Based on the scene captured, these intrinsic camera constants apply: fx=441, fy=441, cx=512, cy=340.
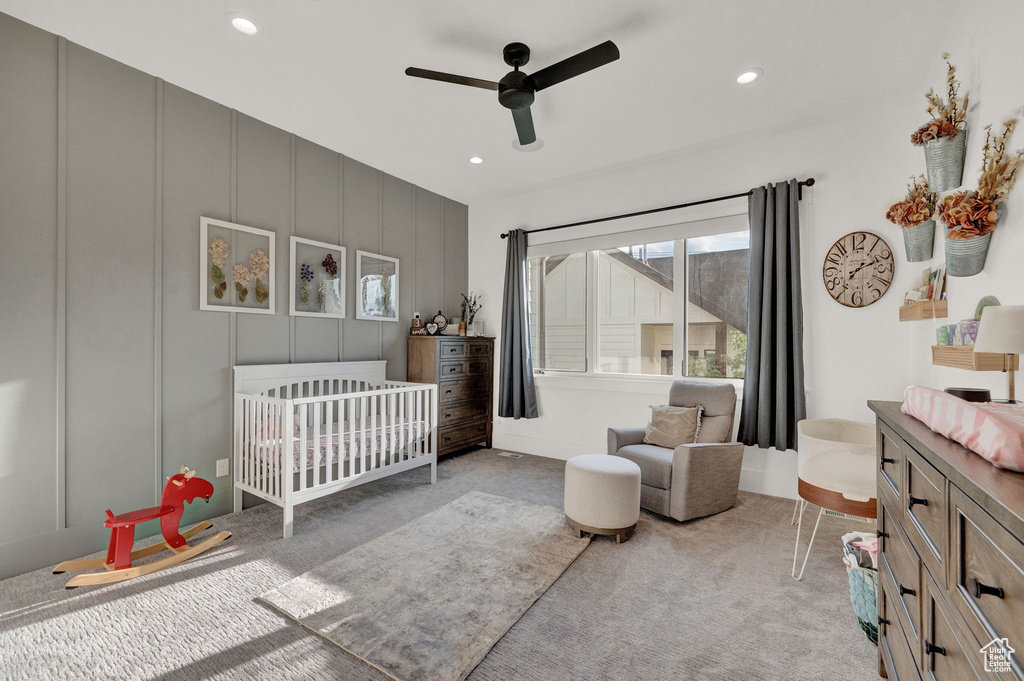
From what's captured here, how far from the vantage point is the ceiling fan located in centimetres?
194

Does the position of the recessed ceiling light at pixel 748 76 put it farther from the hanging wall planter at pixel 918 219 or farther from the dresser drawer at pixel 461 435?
the dresser drawer at pixel 461 435

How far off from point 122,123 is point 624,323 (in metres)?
3.64

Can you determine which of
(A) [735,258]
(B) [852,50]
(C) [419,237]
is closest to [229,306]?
(C) [419,237]

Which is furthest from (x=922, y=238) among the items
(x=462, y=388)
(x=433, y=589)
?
(x=462, y=388)

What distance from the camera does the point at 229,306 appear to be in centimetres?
286

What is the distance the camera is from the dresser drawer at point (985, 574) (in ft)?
1.89

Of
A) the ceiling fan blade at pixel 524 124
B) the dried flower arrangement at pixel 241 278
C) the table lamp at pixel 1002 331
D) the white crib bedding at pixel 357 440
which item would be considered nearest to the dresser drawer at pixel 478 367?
the white crib bedding at pixel 357 440

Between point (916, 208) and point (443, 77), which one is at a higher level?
point (443, 77)

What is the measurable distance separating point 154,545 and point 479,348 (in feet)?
9.20

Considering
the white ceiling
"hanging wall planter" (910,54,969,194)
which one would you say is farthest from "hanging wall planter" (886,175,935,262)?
the white ceiling

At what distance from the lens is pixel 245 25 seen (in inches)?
81.8

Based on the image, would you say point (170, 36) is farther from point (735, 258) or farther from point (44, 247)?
point (735, 258)

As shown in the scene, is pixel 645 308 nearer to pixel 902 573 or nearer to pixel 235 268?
pixel 902 573

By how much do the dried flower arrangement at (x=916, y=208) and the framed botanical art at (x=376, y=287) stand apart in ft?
11.3
